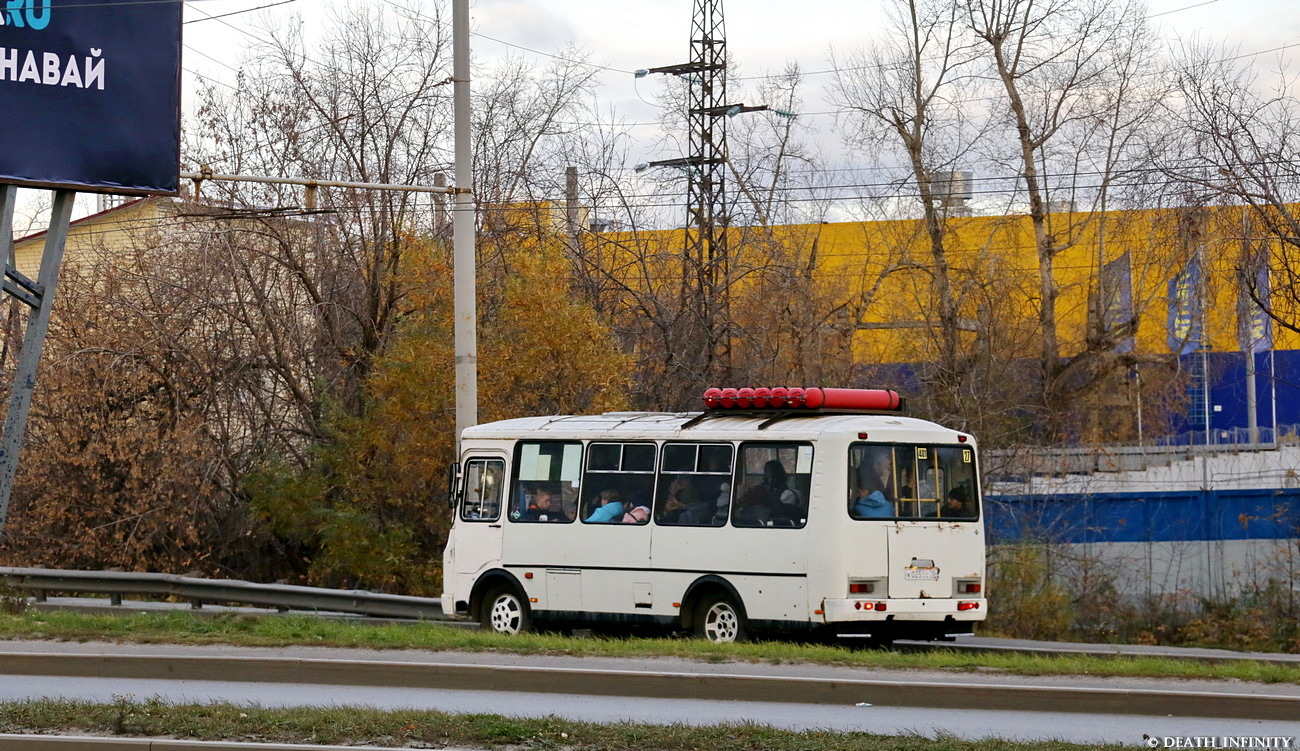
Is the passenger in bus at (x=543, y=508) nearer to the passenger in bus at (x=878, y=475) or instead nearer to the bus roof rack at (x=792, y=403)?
the bus roof rack at (x=792, y=403)

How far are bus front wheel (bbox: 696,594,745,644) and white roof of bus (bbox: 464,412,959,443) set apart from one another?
6.16 ft

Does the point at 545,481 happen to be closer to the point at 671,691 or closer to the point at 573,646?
the point at 573,646

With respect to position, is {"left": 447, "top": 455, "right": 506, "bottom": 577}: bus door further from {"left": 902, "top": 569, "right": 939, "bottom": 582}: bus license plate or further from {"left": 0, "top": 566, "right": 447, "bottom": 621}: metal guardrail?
{"left": 902, "top": 569, "right": 939, "bottom": 582}: bus license plate

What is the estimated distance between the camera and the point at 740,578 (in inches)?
595

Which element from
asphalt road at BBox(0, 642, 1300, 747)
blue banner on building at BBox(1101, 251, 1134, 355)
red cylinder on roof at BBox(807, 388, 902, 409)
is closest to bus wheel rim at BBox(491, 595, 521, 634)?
asphalt road at BBox(0, 642, 1300, 747)

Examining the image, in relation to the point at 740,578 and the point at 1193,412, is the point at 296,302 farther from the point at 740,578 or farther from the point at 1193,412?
the point at 1193,412

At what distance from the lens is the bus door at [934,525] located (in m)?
14.8

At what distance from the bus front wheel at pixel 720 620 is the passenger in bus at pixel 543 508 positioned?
2.19 m

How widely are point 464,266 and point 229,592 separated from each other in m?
6.12

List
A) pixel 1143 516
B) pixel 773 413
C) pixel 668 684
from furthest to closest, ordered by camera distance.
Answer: pixel 1143 516
pixel 773 413
pixel 668 684

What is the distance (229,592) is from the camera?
803 inches

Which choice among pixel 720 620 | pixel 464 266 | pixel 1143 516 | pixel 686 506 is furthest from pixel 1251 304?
pixel 464 266

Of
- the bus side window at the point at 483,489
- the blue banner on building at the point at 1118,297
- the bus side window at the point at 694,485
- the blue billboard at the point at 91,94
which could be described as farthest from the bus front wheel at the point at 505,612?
the blue banner on building at the point at 1118,297

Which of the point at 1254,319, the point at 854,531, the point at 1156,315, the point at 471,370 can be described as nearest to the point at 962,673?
the point at 854,531
